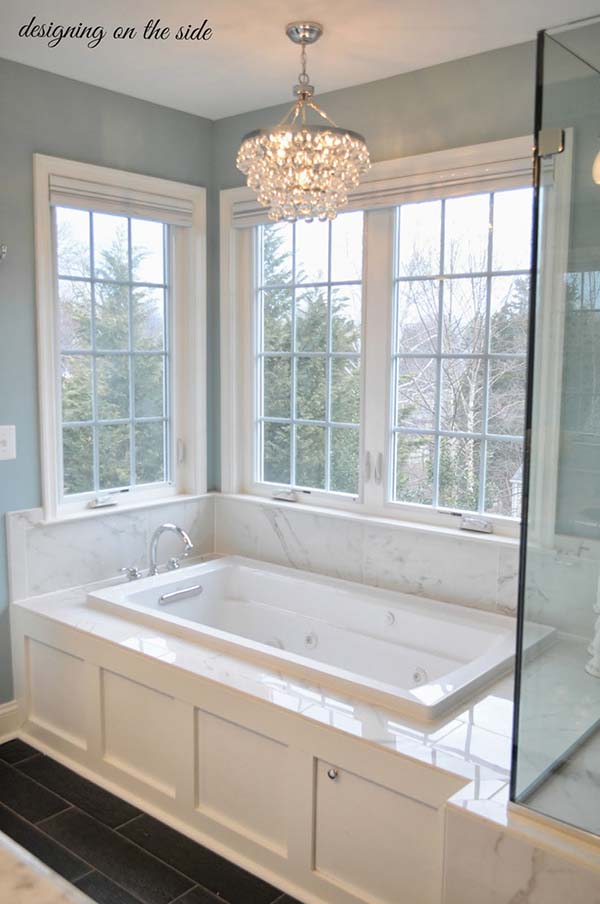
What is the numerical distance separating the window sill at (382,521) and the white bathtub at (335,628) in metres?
0.27

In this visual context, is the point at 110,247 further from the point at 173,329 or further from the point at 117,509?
the point at 117,509

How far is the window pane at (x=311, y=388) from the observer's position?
366cm

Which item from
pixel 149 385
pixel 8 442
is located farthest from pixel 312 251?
pixel 8 442

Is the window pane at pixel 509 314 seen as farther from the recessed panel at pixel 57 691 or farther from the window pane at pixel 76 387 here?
the recessed panel at pixel 57 691

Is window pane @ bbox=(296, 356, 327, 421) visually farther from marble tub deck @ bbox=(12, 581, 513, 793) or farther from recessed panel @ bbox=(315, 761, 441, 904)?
recessed panel @ bbox=(315, 761, 441, 904)

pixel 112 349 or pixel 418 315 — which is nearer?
pixel 418 315

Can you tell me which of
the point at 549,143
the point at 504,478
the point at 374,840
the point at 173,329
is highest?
the point at 549,143

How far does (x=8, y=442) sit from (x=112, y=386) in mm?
601

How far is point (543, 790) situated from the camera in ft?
6.32

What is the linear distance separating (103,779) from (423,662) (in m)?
1.24

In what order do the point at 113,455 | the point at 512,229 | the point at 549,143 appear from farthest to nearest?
1. the point at 113,455
2. the point at 512,229
3. the point at 549,143

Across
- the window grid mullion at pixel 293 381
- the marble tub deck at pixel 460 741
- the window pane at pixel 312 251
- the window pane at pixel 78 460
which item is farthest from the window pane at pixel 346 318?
the marble tub deck at pixel 460 741

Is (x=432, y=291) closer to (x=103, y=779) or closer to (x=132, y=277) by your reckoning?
(x=132, y=277)

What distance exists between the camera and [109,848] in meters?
2.57
